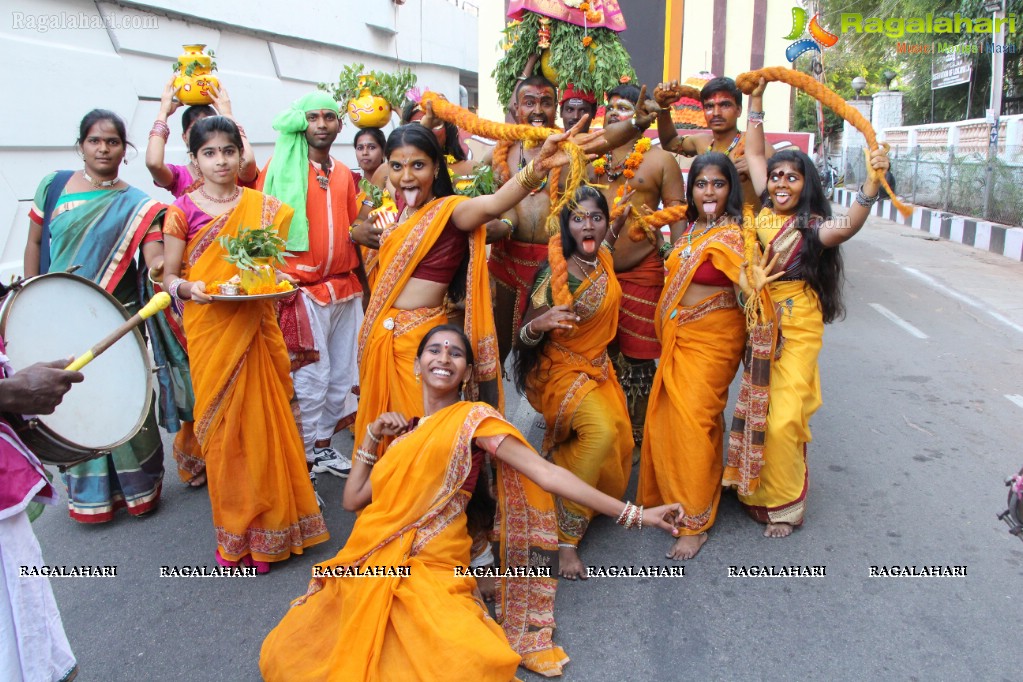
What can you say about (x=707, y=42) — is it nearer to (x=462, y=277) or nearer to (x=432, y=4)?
(x=432, y=4)

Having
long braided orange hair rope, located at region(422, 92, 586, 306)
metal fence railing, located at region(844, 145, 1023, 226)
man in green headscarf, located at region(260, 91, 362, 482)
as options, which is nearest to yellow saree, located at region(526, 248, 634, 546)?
long braided orange hair rope, located at region(422, 92, 586, 306)

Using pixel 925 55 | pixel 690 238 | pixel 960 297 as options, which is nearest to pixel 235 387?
pixel 690 238

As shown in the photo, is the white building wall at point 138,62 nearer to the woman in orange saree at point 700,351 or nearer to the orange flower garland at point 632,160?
the orange flower garland at point 632,160

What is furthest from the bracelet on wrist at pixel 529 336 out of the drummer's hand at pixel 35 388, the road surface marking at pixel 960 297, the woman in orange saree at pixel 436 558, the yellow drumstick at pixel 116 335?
the road surface marking at pixel 960 297

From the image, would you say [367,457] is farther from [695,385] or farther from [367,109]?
[367,109]

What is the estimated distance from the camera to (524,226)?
169 inches

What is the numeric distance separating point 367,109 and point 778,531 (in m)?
3.17

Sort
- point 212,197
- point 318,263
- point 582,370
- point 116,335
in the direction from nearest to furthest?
1. point 116,335
2. point 212,197
3. point 582,370
4. point 318,263

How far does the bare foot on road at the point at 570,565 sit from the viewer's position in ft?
11.4

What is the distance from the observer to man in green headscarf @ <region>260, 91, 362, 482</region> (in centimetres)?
431

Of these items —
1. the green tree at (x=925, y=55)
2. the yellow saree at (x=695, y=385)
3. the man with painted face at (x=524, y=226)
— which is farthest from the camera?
the green tree at (x=925, y=55)

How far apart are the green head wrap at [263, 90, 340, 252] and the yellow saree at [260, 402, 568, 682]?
1924 mm

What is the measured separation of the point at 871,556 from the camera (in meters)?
3.59

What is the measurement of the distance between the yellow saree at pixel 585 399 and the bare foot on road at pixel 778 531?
71cm
